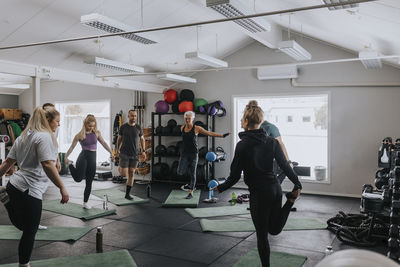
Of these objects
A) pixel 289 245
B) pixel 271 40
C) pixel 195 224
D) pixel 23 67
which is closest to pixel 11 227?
pixel 195 224

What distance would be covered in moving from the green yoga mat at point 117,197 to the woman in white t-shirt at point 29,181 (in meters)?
3.64

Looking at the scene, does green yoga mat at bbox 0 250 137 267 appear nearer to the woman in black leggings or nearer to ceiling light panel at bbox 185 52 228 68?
the woman in black leggings

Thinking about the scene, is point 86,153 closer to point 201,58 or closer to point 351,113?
point 201,58

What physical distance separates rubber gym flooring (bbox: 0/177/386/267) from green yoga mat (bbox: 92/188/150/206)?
0.30 metres

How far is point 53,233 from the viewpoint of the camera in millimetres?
4645

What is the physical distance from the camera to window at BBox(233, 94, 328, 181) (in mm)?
8266

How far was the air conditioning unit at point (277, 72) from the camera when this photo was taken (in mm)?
7902

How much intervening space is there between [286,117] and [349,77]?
1.77 metres

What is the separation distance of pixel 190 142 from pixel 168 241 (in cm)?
251

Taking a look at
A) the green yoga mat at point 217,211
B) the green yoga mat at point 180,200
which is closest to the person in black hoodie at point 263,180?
the green yoga mat at point 217,211

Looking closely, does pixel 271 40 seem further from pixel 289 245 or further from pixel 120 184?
pixel 120 184

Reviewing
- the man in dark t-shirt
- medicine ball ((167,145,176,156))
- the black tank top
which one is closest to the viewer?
the man in dark t-shirt

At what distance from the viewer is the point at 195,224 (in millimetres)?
5262

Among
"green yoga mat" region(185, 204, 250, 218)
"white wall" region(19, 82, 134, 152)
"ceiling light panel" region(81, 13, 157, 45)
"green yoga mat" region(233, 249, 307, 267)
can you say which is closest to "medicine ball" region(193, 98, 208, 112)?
"white wall" region(19, 82, 134, 152)
